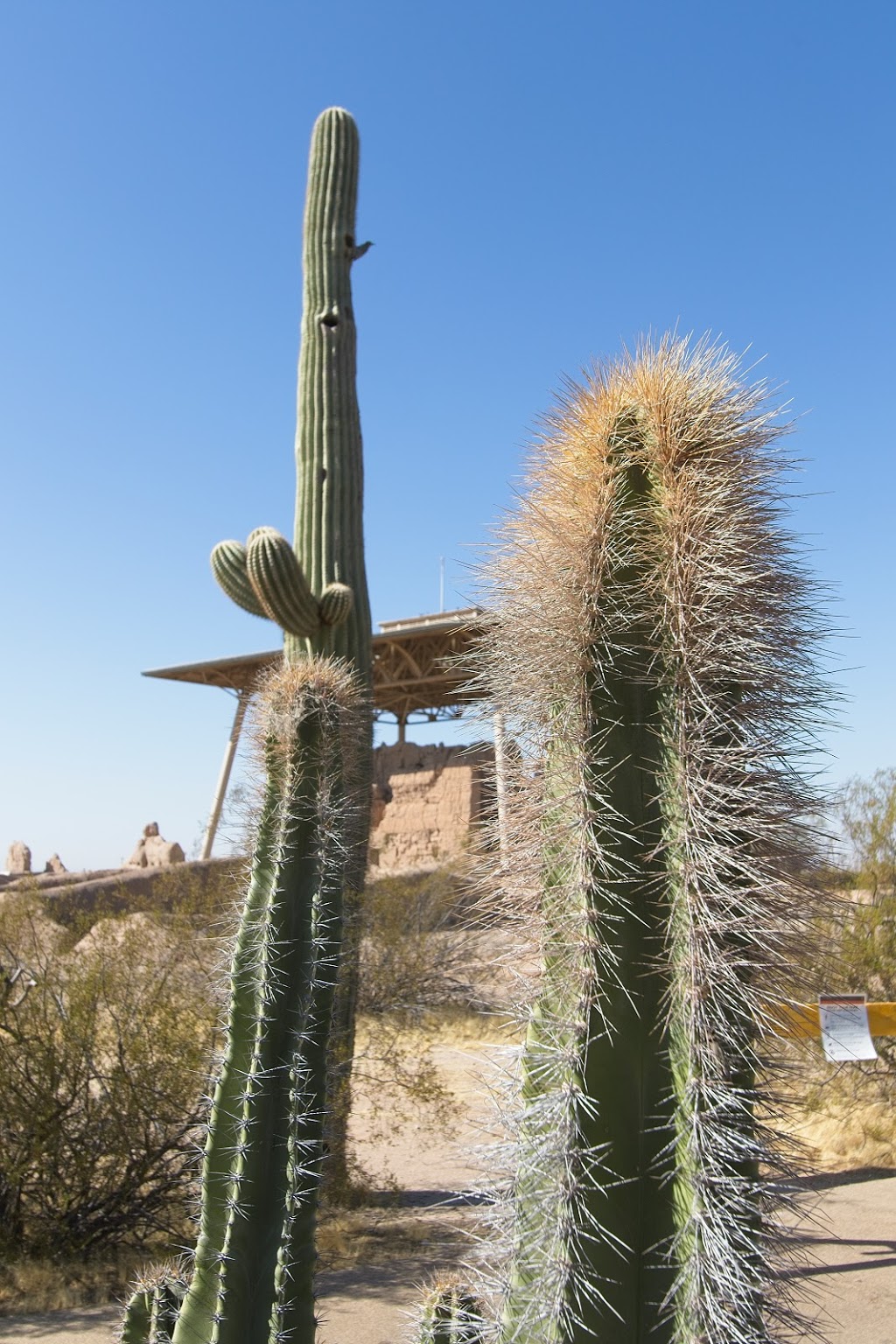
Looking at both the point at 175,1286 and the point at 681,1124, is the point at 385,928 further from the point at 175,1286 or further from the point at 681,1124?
the point at 681,1124

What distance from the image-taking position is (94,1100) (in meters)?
6.31

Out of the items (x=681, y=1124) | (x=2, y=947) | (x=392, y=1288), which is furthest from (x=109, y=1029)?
(x=681, y=1124)

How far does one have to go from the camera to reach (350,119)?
8.73m

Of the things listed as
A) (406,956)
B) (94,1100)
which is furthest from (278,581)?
(406,956)

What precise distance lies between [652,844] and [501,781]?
0.38 metres

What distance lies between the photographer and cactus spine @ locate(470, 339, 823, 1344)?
1591 mm

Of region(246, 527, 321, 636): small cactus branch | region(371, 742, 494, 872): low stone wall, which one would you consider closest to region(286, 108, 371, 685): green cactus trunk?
region(246, 527, 321, 636): small cactus branch

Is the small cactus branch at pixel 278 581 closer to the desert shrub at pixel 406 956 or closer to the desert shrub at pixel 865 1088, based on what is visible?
the desert shrub at pixel 406 956

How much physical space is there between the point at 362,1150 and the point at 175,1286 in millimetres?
6415

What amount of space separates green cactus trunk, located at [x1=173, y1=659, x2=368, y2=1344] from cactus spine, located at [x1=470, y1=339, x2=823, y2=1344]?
1.80 metres

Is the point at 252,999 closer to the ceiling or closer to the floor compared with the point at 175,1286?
closer to the ceiling

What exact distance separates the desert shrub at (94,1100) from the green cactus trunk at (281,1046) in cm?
243

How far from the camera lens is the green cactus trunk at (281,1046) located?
3.17 meters

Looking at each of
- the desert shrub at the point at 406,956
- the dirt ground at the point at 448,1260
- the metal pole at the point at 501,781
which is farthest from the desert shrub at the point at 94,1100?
the metal pole at the point at 501,781
